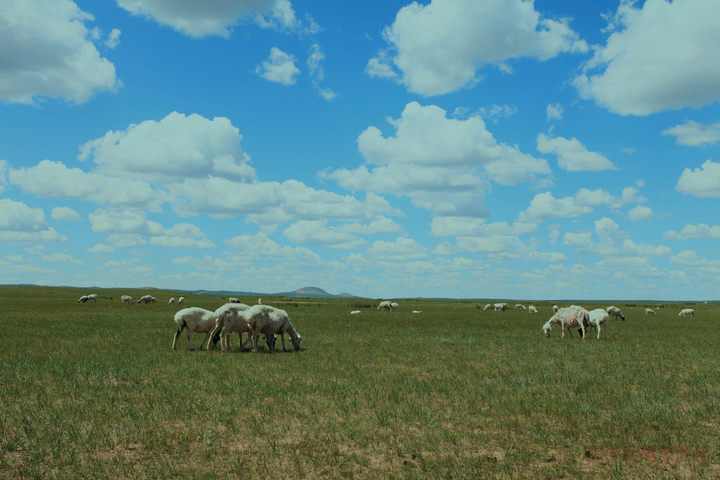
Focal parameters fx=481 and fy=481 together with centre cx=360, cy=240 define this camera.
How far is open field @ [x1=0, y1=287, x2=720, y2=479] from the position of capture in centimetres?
790

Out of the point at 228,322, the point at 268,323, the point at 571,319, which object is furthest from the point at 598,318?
the point at 228,322

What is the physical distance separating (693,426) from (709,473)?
2.87 metres

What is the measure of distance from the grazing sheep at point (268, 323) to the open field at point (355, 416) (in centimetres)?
205

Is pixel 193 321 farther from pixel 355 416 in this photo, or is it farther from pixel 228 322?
pixel 355 416

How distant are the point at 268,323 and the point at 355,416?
38.1 feet

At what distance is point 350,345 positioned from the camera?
76.6ft

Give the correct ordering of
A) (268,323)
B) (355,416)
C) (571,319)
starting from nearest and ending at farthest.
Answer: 1. (355,416)
2. (268,323)
3. (571,319)

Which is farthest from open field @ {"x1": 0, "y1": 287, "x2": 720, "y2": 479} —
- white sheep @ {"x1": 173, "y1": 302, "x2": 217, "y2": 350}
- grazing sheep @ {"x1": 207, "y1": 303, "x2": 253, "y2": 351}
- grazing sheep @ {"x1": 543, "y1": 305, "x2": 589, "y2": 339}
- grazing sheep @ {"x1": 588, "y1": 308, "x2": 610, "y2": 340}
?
grazing sheep @ {"x1": 543, "y1": 305, "x2": 589, "y2": 339}

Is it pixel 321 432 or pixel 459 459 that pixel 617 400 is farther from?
pixel 321 432

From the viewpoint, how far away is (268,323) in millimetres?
21484

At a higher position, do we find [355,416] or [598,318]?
[598,318]

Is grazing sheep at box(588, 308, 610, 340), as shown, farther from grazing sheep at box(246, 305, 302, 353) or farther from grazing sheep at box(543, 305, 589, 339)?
grazing sheep at box(246, 305, 302, 353)

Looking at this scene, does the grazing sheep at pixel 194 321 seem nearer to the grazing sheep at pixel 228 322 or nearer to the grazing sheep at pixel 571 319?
the grazing sheep at pixel 228 322

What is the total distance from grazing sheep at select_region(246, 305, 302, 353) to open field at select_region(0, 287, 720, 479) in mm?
2045
